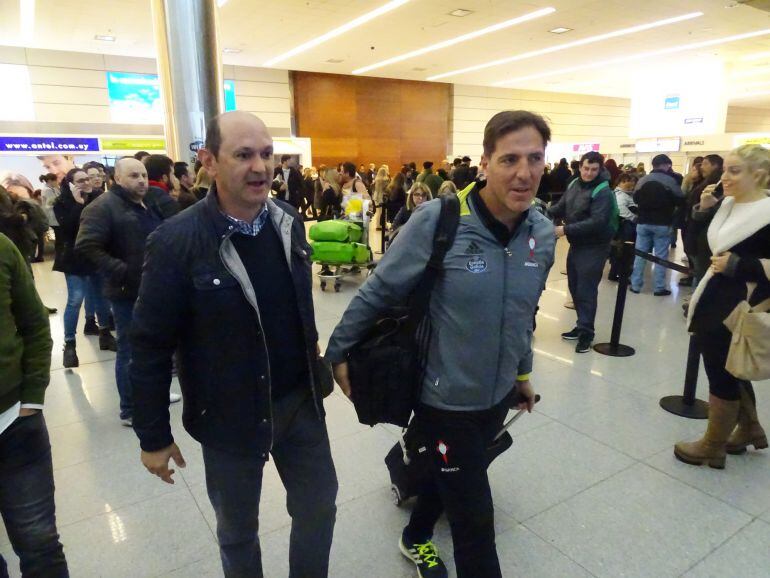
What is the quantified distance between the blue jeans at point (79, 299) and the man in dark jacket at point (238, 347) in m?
3.53

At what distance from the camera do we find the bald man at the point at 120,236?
296 cm

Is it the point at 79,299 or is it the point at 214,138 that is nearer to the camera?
the point at 214,138

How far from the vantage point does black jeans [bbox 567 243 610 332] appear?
4.47 metres

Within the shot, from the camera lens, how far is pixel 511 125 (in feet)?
4.98

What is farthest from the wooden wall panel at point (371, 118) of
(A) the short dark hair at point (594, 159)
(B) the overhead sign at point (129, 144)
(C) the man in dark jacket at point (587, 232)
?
(A) the short dark hair at point (594, 159)

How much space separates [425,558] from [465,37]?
1350 cm

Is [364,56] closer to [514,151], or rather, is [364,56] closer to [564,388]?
[564,388]

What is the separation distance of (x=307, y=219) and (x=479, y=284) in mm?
13241

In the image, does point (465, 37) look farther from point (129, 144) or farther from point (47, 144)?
point (47, 144)

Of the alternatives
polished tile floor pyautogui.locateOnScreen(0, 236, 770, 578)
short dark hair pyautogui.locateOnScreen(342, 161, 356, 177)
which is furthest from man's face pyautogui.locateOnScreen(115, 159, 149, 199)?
short dark hair pyautogui.locateOnScreen(342, 161, 356, 177)

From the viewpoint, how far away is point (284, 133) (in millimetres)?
17844

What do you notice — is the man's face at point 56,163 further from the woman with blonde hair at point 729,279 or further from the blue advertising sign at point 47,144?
the woman with blonde hair at point 729,279

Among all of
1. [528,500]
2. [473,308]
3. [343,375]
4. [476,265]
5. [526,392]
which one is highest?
[476,265]

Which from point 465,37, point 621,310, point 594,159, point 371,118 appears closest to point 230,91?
point 371,118
